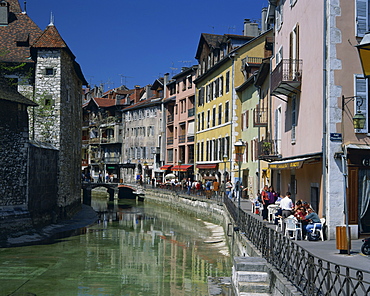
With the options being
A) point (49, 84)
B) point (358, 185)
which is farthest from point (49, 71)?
point (358, 185)

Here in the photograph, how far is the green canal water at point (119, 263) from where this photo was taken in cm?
1595

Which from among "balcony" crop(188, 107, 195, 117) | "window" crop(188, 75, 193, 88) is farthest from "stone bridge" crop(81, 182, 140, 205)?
"window" crop(188, 75, 193, 88)

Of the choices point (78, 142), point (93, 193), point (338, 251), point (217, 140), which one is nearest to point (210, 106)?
point (217, 140)

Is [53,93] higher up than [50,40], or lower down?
lower down

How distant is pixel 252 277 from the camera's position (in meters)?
11.3

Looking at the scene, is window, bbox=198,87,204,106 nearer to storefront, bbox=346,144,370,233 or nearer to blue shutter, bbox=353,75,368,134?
blue shutter, bbox=353,75,368,134

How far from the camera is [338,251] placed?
13.2m

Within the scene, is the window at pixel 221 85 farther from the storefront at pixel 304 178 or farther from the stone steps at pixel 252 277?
the stone steps at pixel 252 277

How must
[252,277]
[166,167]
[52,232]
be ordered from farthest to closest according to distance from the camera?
[166,167] < [52,232] < [252,277]

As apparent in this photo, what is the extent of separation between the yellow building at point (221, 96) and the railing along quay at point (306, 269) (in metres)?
23.2

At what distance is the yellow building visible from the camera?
4128 cm

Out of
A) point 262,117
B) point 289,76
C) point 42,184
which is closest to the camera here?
point 289,76

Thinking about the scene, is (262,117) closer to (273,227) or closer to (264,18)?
(273,227)

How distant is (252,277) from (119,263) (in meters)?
9.98
